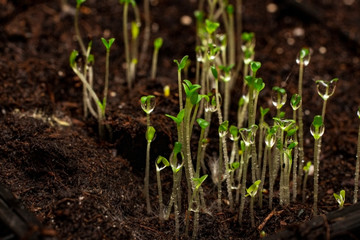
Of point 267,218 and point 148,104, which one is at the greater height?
point 148,104

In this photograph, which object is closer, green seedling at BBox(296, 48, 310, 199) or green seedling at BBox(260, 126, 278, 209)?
green seedling at BBox(260, 126, 278, 209)

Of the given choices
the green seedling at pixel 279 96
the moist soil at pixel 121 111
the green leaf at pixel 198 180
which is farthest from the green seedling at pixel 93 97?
the green seedling at pixel 279 96

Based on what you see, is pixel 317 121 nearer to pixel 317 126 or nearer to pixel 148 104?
pixel 317 126

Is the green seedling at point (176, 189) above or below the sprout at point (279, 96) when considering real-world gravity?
below

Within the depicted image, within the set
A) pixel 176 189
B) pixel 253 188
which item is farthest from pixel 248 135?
pixel 176 189

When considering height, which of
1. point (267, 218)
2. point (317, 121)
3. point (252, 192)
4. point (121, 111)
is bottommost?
point (267, 218)

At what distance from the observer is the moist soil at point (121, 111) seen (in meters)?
1.60

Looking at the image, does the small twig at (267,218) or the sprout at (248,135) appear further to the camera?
the small twig at (267,218)

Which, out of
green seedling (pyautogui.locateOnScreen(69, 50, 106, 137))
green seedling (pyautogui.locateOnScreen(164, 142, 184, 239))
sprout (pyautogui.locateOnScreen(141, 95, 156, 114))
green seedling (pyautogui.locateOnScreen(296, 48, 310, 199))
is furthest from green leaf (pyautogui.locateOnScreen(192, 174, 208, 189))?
green seedling (pyautogui.locateOnScreen(69, 50, 106, 137))

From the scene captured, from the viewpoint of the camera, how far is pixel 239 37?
2453 millimetres

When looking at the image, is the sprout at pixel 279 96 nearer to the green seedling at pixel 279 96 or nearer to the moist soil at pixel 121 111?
the green seedling at pixel 279 96

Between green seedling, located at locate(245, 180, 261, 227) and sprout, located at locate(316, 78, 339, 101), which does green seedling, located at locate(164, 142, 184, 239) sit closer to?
green seedling, located at locate(245, 180, 261, 227)

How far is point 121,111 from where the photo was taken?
1.93 meters

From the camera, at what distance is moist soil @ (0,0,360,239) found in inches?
62.9
